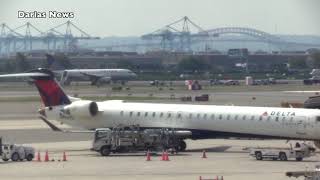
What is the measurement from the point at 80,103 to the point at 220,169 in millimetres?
17955

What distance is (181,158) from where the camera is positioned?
2108 inches

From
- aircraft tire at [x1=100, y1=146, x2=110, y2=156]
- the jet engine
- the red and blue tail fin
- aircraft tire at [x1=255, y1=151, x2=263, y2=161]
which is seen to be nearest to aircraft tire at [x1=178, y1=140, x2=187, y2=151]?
aircraft tire at [x1=100, y1=146, x2=110, y2=156]

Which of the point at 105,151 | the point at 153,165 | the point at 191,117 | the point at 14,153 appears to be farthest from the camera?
the point at 191,117

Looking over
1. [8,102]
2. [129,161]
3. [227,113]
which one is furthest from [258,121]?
[8,102]

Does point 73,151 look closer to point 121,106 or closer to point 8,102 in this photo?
point 121,106

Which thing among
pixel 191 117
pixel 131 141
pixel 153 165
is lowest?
pixel 153 165

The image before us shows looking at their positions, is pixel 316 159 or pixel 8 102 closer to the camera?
pixel 316 159

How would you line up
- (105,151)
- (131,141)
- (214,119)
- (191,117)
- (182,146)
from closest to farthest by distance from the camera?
(105,151) → (131,141) → (214,119) → (182,146) → (191,117)

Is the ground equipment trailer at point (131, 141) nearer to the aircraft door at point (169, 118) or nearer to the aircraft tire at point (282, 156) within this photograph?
the aircraft door at point (169, 118)

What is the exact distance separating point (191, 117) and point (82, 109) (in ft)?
25.5

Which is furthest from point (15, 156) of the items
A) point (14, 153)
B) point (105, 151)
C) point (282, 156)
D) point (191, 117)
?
point (282, 156)

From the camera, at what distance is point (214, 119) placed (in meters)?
57.9

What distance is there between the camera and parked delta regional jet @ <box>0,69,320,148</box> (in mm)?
55188

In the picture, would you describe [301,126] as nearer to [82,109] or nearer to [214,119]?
[214,119]
